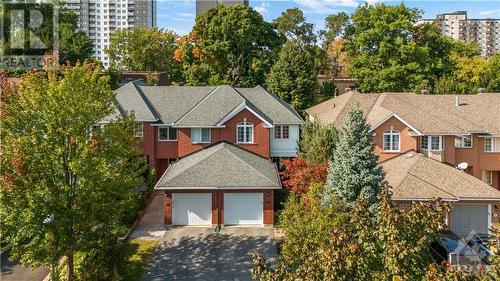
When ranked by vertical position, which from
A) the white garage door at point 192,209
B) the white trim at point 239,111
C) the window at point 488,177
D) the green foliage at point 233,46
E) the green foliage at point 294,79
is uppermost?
the green foliage at point 233,46

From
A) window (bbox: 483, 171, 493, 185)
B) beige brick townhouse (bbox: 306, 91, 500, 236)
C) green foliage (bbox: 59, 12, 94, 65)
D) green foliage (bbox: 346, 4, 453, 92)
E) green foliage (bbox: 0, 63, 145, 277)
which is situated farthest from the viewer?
green foliage (bbox: 59, 12, 94, 65)

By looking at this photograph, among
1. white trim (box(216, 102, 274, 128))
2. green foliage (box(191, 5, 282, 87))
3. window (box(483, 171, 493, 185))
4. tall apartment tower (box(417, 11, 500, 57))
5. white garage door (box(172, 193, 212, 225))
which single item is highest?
tall apartment tower (box(417, 11, 500, 57))

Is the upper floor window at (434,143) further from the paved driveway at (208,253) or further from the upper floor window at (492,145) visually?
the paved driveway at (208,253)

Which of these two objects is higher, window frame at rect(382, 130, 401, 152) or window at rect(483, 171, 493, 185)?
window frame at rect(382, 130, 401, 152)

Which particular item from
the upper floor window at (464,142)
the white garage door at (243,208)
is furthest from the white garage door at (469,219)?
the white garage door at (243,208)

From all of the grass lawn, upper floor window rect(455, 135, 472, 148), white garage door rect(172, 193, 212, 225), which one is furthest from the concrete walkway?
upper floor window rect(455, 135, 472, 148)

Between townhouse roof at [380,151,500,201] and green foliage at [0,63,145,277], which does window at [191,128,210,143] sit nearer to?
townhouse roof at [380,151,500,201]
